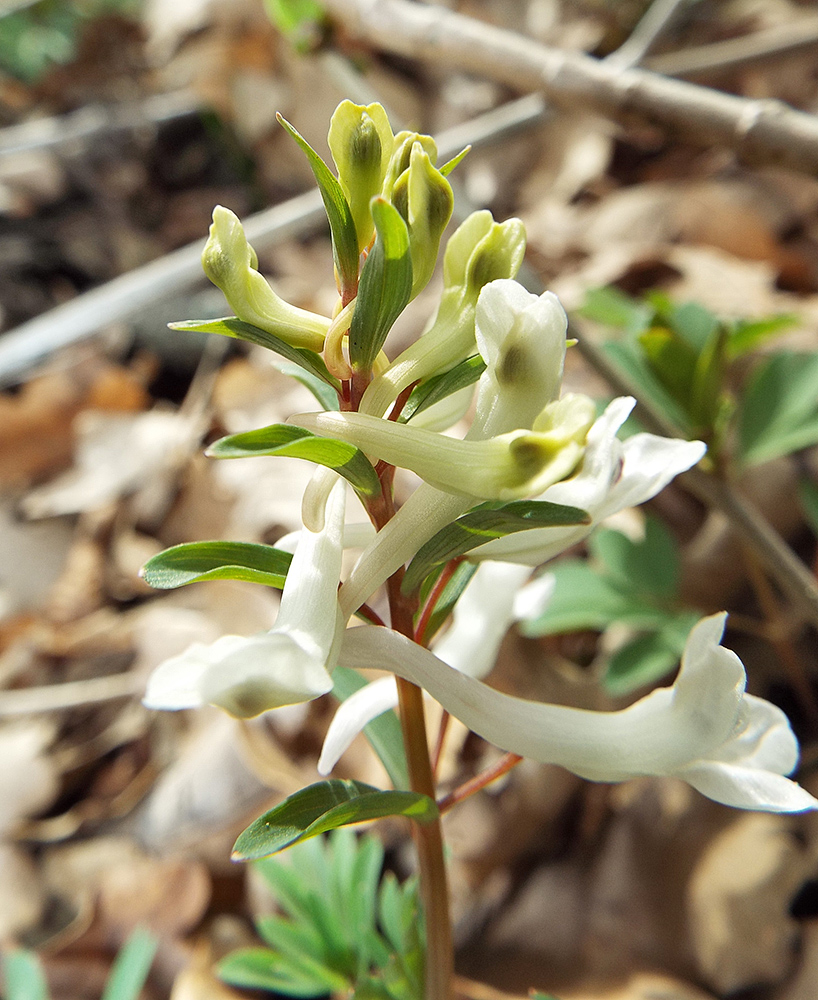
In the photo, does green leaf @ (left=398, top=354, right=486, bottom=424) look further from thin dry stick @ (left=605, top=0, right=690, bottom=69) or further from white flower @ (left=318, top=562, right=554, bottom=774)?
thin dry stick @ (left=605, top=0, right=690, bottom=69)

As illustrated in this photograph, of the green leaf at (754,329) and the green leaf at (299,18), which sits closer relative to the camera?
the green leaf at (754,329)

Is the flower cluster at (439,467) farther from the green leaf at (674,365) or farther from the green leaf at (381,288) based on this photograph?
the green leaf at (674,365)

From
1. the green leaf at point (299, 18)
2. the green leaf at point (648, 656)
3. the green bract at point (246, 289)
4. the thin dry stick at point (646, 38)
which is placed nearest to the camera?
the green bract at point (246, 289)

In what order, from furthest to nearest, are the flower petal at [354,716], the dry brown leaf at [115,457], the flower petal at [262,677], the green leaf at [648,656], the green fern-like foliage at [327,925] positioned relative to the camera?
the dry brown leaf at [115,457] < the green leaf at [648,656] < the green fern-like foliage at [327,925] < the flower petal at [354,716] < the flower petal at [262,677]

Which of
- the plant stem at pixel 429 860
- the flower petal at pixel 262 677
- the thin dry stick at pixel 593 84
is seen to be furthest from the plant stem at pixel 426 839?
the thin dry stick at pixel 593 84

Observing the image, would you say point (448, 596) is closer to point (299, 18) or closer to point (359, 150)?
point (359, 150)

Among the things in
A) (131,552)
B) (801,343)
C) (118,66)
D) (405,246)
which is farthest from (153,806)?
(118,66)

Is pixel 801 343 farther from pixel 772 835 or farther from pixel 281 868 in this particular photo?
pixel 281 868
